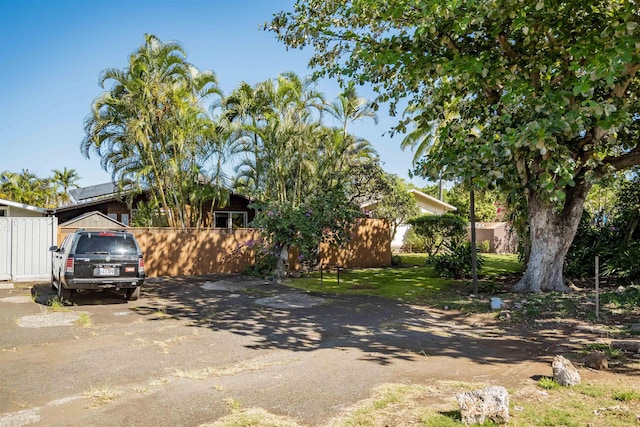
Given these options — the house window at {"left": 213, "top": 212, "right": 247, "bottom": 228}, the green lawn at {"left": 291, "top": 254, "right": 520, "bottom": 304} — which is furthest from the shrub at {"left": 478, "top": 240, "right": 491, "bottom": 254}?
the house window at {"left": 213, "top": 212, "right": 247, "bottom": 228}

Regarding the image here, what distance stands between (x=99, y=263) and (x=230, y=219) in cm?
1522

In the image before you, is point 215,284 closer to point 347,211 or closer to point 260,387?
point 347,211

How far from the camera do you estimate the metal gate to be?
13.6m

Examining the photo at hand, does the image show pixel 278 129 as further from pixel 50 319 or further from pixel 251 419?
pixel 251 419

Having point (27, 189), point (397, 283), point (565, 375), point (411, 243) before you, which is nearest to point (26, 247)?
point (397, 283)

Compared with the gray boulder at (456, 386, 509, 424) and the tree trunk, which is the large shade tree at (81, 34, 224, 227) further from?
the gray boulder at (456, 386, 509, 424)

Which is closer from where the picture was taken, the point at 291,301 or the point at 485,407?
the point at 485,407

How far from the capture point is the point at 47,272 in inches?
557

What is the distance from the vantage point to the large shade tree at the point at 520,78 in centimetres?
848

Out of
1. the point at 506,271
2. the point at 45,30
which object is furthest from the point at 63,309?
the point at 506,271

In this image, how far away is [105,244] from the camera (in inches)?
395

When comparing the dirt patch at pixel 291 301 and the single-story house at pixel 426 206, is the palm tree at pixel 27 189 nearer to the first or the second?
the single-story house at pixel 426 206

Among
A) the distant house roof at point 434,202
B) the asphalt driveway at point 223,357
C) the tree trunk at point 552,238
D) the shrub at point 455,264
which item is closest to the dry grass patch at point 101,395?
the asphalt driveway at point 223,357

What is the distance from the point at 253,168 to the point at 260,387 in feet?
51.7
